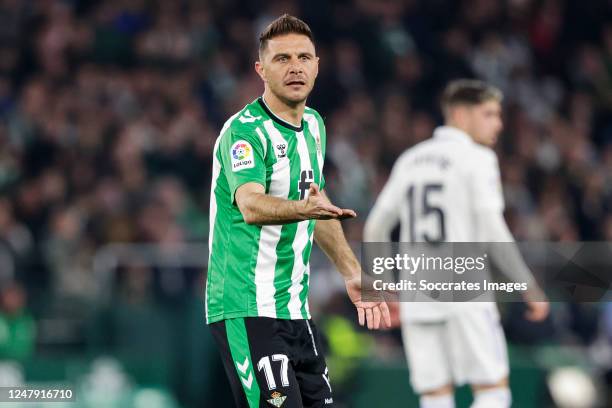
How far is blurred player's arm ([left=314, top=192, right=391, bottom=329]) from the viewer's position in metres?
5.15

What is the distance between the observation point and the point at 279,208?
4.55 metres

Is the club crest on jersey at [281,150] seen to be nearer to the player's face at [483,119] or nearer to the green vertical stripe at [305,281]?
the green vertical stripe at [305,281]

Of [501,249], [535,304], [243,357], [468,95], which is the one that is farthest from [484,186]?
[243,357]

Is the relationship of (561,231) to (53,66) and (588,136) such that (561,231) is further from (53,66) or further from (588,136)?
(53,66)

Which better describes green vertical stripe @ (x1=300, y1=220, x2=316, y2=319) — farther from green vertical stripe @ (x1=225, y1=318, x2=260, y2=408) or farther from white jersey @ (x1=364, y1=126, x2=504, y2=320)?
white jersey @ (x1=364, y1=126, x2=504, y2=320)

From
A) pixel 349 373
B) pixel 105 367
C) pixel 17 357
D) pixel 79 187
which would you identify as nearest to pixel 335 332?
pixel 349 373

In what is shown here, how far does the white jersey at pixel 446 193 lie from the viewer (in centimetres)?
797

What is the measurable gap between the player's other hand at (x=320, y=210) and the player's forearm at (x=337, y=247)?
938mm

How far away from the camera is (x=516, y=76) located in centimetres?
1564

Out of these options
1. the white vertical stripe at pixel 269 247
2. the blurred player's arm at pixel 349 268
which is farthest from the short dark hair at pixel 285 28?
the blurred player's arm at pixel 349 268

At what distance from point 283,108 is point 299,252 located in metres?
0.61

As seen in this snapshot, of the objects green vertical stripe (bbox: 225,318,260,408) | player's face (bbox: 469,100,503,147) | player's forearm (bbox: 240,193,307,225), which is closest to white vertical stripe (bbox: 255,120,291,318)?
green vertical stripe (bbox: 225,318,260,408)

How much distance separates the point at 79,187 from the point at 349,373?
4.05 m

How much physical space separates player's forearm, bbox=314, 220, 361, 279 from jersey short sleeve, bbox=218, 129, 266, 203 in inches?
22.7
